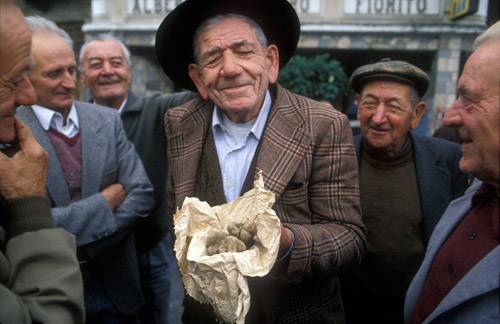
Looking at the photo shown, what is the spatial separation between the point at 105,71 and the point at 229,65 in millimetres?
1755

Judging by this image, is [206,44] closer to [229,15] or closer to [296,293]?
[229,15]

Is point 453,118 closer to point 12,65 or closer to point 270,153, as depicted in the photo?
point 270,153

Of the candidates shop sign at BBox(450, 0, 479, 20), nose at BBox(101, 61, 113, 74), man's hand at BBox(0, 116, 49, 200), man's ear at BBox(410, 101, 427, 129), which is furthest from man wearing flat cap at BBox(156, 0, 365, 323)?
shop sign at BBox(450, 0, 479, 20)

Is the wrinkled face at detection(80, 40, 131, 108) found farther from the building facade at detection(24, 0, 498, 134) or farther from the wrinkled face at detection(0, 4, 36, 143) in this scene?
the building facade at detection(24, 0, 498, 134)

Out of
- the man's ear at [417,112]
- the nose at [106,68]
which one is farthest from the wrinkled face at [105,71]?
the man's ear at [417,112]

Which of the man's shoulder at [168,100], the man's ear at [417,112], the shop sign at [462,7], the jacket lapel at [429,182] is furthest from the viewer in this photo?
the shop sign at [462,7]

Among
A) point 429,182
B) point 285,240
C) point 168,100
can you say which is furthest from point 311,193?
point 168,100

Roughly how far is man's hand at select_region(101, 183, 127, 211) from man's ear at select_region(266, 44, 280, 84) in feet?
3.55

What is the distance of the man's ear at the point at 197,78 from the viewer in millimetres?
1835

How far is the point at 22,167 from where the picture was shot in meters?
1.34

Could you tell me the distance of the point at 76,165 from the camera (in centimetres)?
201

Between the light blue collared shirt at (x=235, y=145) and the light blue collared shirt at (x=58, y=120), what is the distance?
0.90 meters

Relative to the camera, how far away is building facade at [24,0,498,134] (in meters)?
7.85

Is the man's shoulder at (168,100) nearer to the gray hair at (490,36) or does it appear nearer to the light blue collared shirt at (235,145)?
the light blue collared shirt at (235,145)
